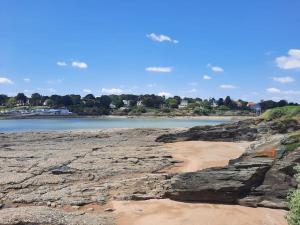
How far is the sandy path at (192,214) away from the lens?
16156mm

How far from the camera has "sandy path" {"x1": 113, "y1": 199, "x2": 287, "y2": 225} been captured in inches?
636

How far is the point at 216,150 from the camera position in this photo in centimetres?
3612

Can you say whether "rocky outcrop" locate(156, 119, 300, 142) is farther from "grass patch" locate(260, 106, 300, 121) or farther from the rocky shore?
the rocky shore

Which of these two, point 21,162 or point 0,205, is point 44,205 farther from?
point 21,162

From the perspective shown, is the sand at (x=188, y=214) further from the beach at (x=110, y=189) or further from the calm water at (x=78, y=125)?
the calm water at (x=78, y=125)

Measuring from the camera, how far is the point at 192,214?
1698cm

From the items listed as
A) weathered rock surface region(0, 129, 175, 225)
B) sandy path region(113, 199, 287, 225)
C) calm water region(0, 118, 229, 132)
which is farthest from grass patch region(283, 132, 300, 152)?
calm water region(0, 118, 229, 132)

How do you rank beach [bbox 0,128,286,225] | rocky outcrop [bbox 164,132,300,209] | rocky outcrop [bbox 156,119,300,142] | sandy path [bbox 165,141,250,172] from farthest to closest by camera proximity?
rocky outcrop [bbox 156,119,300,142] < sandy path [bbox 165,141,250,172] < rocky outcrop [bbox 164,132,300,209] < beach [bbox 0,128,286,225]

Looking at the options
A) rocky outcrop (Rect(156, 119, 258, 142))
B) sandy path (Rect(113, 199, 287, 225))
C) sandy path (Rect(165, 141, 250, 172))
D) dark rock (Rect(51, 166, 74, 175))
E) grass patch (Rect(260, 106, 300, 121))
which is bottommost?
sandy path (Rect(113, 199, 287, 225))

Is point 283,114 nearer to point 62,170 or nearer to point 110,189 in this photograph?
point 62,170

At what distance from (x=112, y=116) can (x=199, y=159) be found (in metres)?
152

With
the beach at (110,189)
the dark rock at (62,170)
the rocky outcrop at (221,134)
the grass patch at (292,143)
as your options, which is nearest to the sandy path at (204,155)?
the beach at (110,189)

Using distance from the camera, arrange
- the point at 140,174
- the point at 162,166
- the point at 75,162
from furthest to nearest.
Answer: the point at 75,162 < the point at 162,166 < the point at 140,174

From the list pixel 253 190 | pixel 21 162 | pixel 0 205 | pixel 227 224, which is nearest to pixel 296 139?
pixel 253 190
